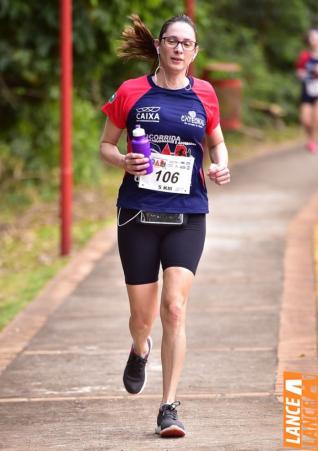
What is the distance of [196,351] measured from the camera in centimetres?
836

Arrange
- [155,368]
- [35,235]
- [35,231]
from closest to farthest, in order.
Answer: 1. [155,368]
2. [35,235]
3. [35,231]

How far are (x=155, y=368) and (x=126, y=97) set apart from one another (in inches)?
90.4

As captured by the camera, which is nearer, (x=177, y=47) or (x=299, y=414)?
(x=299, y=414)

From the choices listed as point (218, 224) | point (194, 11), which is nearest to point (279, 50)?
point (194, 11)

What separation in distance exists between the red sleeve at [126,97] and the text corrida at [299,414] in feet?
5.07

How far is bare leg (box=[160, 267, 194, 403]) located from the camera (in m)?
6.17

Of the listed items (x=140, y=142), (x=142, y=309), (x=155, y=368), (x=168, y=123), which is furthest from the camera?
(x=155, y=368)

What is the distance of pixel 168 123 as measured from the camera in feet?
20.2

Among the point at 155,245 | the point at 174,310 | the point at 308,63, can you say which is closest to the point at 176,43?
the point at 155,245

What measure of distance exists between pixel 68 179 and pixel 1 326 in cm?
327

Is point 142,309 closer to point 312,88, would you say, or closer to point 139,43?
point 139,43

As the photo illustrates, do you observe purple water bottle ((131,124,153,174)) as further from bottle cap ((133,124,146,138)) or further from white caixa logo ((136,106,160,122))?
white caixa logo ((136,106,160,122))

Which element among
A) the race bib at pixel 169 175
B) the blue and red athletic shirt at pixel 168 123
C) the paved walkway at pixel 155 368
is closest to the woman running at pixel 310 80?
the paved walkway at pixel 155 368

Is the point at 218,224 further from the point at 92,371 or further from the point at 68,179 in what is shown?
the point at 92,371
